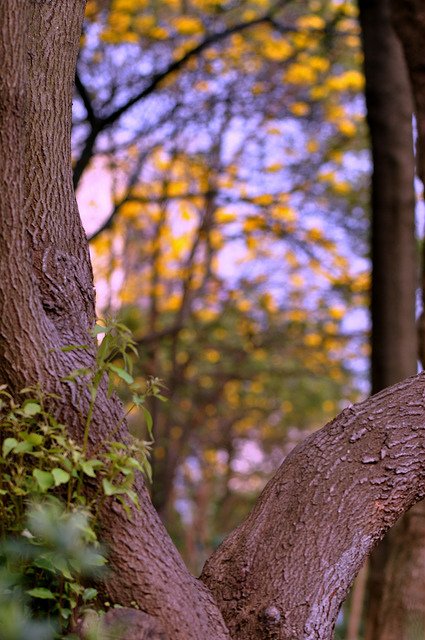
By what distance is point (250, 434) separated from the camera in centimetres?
1216

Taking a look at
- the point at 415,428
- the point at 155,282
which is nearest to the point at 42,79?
the point at 415,428

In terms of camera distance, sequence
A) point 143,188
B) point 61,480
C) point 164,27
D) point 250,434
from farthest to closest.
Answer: point 250,434 → point 143,188 → point 164,27 → point 61,480

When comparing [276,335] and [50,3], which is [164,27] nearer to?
[276,335]

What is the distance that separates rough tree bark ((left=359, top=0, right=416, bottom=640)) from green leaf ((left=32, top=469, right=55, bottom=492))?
14.1 ft

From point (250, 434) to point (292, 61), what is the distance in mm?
5290

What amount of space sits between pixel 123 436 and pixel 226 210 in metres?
7.22

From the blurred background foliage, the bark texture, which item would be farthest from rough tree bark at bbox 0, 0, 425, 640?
the blurred background foliage

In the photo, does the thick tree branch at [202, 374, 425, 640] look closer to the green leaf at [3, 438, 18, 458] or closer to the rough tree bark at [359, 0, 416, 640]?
the green leaf at [3, 438, 18, 458]

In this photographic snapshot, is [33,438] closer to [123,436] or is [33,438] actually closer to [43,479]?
[43,479]

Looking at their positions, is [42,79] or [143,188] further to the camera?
[143,188]

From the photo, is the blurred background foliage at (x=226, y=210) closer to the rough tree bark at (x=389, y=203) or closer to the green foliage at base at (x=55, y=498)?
the rough tree bark at (x=389, y=203)

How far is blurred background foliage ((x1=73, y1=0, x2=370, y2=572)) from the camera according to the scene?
325 inches

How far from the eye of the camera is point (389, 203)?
6559 millimetres

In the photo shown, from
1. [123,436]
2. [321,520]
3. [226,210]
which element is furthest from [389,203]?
[123,436]
